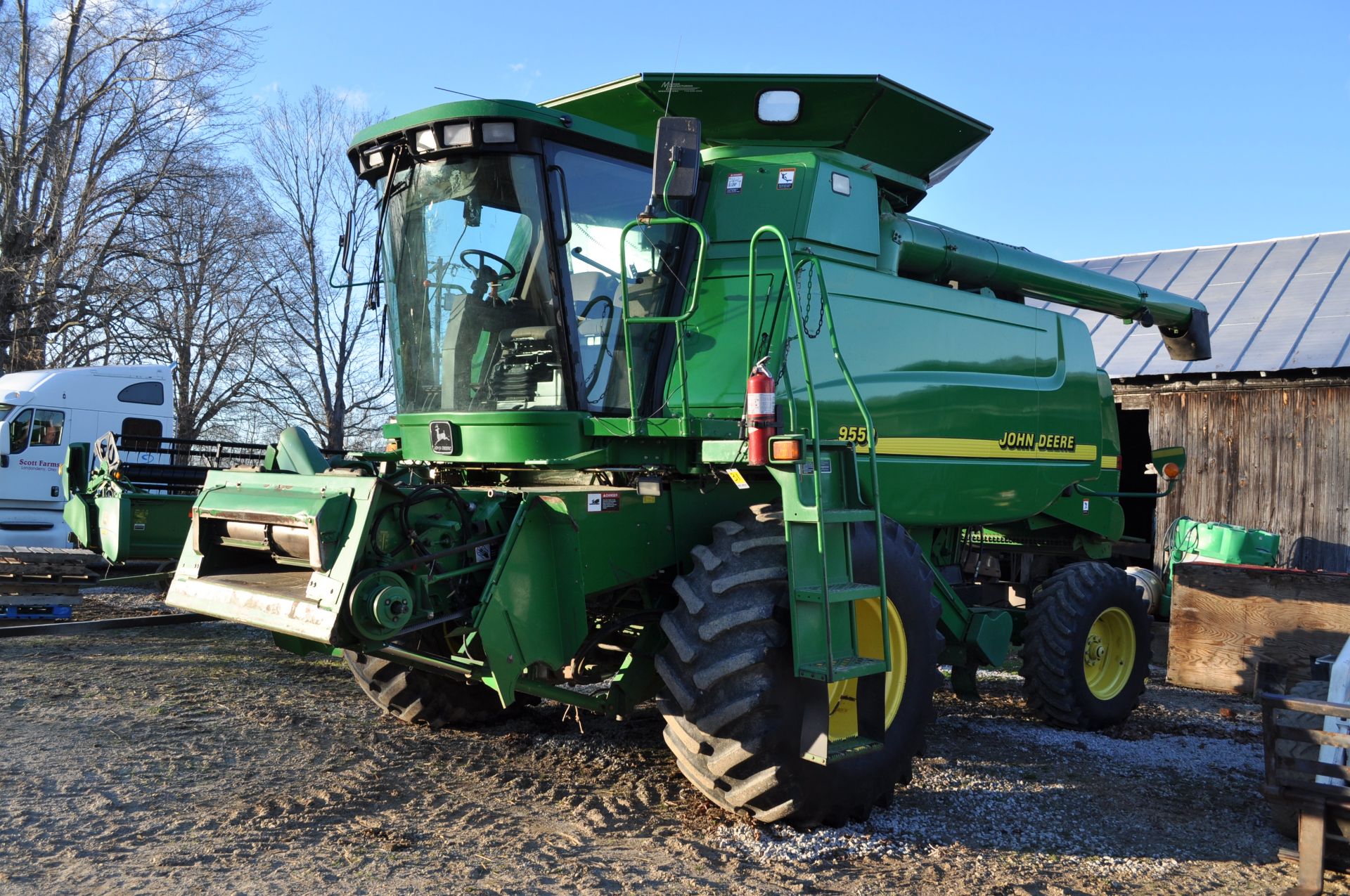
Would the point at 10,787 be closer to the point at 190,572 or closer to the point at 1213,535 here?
the point at 190,572

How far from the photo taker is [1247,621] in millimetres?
7637

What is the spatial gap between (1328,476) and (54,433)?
1714 centimetres

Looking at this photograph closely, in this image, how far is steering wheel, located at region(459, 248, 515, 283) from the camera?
15.8ft

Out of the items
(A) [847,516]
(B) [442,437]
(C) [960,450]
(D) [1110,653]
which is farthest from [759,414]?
(D) [1110,653]

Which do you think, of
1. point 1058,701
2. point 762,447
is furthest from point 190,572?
point 1058,701

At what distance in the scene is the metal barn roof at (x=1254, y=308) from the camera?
13.4 m

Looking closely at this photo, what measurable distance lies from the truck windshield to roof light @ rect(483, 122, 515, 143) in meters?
0.09

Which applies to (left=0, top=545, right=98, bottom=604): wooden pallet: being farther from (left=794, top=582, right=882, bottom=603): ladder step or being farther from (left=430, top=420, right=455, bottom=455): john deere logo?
(left=794, top=582, right=882, bottom=603): ladder step

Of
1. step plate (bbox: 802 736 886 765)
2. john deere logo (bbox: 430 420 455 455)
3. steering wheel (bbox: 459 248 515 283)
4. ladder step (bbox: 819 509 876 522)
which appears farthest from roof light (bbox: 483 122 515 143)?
step plate (bbox: 802 736 886 765)

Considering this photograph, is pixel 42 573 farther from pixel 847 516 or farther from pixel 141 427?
pixel 847 516

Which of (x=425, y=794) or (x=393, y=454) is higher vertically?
(x=393, y=454)

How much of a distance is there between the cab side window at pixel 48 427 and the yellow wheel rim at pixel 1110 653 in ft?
46.4

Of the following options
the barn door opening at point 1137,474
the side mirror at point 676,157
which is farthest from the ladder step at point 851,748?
the barn door opening at point 1137,474

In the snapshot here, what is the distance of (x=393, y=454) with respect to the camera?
5656 millimetres
